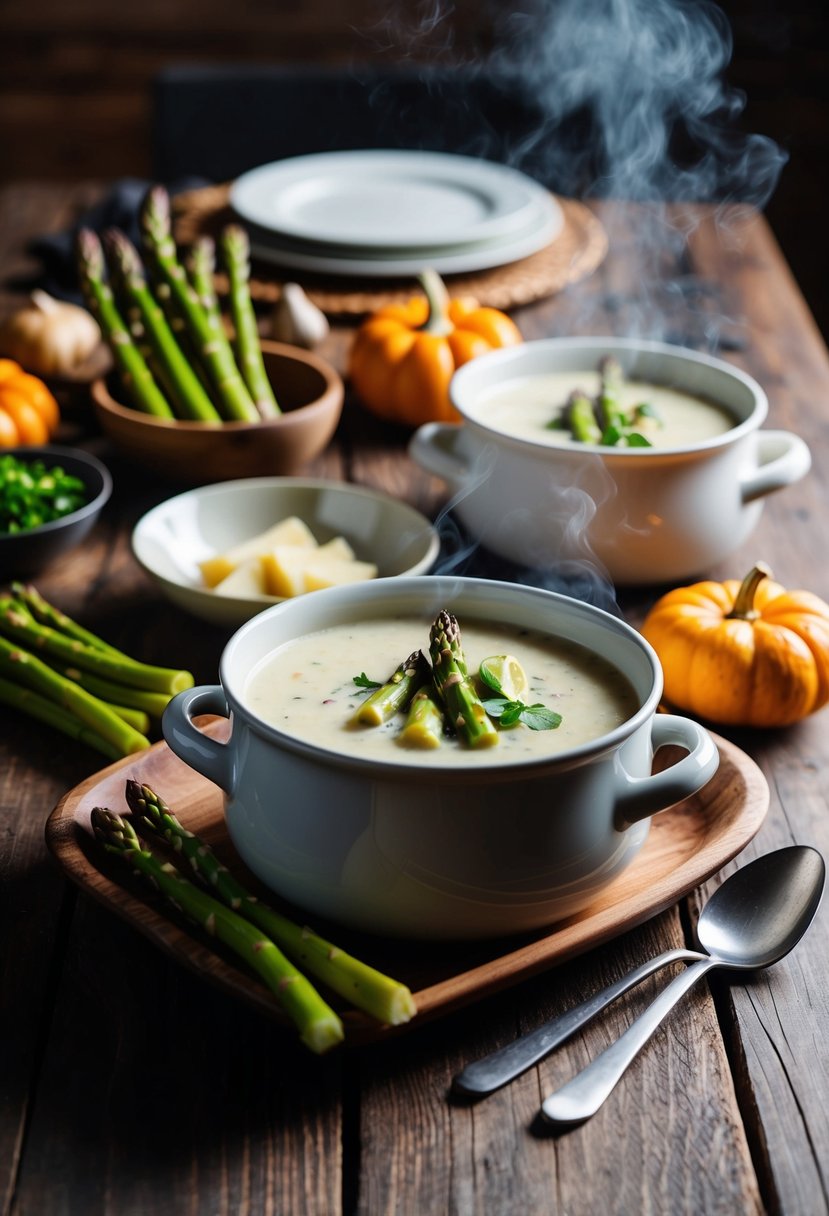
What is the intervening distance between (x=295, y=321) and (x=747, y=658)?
117 cm

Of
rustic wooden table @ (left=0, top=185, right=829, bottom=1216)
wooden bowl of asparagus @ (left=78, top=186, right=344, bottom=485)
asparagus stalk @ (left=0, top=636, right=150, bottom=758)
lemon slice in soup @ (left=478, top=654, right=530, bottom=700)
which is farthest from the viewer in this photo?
wooden bowl of asparagus @ (left=78, top=186, right=344, bottom=485)

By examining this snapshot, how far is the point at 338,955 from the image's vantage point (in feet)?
2.94

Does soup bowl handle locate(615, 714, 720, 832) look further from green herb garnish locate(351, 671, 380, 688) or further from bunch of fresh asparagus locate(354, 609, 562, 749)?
green herb garnish locate(351, 671, 380, 688)

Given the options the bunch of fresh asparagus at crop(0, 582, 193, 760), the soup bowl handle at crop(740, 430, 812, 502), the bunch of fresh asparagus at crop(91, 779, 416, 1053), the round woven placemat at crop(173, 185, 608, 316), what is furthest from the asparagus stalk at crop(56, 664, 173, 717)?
the round woven placemat at crop(173, 185, 608, 316)

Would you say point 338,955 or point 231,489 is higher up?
point 338,955

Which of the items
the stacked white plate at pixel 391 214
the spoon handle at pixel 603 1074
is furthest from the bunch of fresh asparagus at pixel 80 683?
the stacked white plate at pixel 391 214

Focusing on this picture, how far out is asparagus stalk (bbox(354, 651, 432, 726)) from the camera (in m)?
1.03

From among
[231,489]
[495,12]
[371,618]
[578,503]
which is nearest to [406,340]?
[231,489]

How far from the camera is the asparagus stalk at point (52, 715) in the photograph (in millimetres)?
1267

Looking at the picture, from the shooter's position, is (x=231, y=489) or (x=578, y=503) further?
(x=231, y=489)

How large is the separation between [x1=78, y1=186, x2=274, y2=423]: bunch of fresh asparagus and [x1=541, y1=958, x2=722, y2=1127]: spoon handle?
3.83 feet

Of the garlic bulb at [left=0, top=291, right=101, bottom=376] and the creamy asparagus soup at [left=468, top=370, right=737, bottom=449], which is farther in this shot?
the garlic bulb at [left=0, top=291, right=101, bottom=376]

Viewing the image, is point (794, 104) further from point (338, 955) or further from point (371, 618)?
point (338, 955)

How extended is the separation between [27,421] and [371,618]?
93 centimetres
